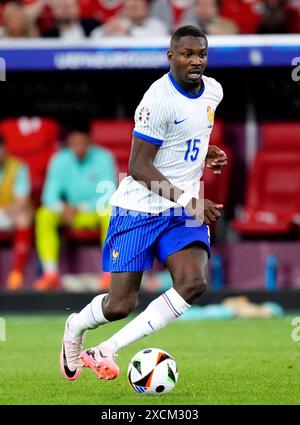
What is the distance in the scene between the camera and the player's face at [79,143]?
1285cm

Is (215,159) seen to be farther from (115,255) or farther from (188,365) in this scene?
(188,365)

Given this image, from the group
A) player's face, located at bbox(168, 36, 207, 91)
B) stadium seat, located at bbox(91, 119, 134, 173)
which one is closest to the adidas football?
player's face, located at bbox(168, 36, 207, 91)

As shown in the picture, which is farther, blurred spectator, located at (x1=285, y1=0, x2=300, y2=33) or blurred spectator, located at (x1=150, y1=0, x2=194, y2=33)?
blurred spectator, located at (x1=150, y1=0, x2=194, y2=33)

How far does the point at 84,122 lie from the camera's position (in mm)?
13297

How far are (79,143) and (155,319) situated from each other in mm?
6204

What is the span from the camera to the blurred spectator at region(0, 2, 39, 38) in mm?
12633

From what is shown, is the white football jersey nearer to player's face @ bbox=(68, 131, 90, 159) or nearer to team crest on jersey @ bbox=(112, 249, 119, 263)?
team crest on jersey @ bbox=(112, 249, 119, 263)

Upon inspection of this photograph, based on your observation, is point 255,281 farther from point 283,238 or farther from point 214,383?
point 214,383

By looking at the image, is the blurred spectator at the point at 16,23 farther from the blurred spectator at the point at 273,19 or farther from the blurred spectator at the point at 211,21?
the blurred spectator at the point at 273,19

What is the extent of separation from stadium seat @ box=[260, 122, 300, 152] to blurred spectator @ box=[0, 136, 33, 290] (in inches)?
107

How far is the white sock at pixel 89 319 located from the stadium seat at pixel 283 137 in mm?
6483

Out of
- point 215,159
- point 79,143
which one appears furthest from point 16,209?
point 215,159
